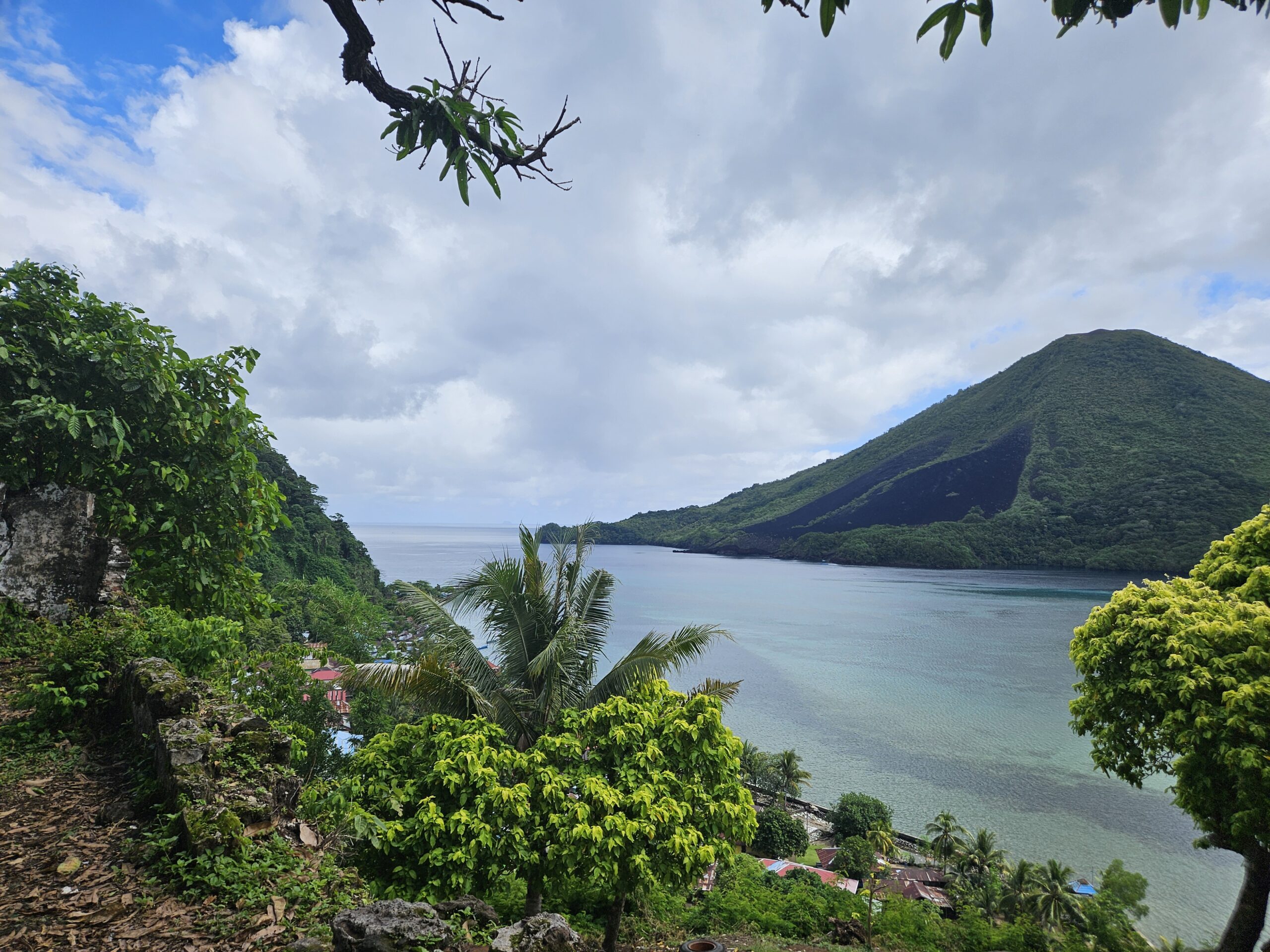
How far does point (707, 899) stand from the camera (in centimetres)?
1338

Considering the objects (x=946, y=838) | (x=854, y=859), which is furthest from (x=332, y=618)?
(x=946, y=838)

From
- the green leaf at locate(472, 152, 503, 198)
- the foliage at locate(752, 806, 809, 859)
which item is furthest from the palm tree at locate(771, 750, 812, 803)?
the green leaf at locate(472, 152, 503, 198)

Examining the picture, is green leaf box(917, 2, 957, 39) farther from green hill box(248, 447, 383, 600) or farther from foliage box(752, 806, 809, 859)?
green hill box(248, 447, 383, 600)

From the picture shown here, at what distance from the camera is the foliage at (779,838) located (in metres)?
22.9

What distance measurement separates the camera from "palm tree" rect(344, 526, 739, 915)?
8312 millimetres

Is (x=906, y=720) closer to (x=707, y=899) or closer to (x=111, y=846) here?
(x=707, y=899)

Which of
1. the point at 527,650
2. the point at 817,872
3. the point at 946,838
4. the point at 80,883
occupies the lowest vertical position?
the point at 817,872

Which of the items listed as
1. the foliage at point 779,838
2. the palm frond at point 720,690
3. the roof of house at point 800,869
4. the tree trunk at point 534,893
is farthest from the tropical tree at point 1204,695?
the foliage at point 779,838

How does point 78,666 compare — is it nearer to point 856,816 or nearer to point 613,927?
point 613,927

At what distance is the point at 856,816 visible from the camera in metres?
23.5

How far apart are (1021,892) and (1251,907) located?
11959 mm

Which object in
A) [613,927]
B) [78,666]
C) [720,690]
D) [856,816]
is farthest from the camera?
[856,816]

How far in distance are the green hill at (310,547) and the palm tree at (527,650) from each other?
1223 inches

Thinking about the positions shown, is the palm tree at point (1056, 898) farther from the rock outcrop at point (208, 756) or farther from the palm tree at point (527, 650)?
the rock outcrop at point (208, 756)
